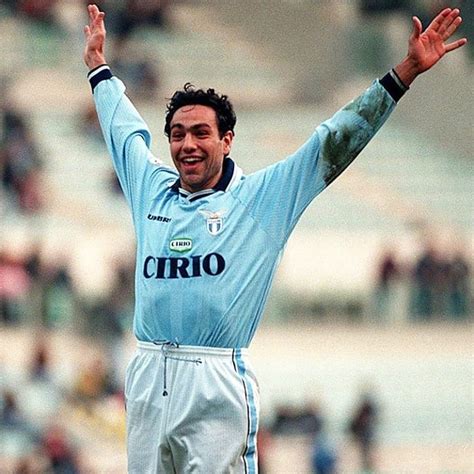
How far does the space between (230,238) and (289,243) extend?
37.5 ft

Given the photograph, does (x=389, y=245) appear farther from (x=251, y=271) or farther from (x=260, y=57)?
(x=251, y=271)

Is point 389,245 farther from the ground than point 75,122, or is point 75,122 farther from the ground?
point 75,122

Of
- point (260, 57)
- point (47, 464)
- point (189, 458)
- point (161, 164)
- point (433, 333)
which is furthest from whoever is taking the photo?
point (260, 57)

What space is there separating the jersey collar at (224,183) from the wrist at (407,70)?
626mm

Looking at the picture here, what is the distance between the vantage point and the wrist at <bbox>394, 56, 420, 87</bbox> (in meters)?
4.62

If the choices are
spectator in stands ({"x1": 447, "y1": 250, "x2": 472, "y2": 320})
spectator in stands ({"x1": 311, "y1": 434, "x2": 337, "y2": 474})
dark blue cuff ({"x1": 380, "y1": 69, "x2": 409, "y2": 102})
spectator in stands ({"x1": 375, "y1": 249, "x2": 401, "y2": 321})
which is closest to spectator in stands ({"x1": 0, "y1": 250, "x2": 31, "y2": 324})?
spectator in stands ({"x1": 311, "y1": 434, "x2": 337, "y2": 474})

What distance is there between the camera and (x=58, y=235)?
15195 millimetres

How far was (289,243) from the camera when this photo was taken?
1619 cm

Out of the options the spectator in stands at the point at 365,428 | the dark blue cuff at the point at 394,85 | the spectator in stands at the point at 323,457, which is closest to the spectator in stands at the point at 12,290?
the spectator in stands at the point at 323,457

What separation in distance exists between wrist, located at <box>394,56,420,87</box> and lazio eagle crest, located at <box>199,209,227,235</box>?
0.68m

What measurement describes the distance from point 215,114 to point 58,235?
10.5 m

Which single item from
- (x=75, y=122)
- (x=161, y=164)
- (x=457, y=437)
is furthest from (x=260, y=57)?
(x=161, y=164)

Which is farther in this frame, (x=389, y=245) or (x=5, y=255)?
(x=389, y=245)

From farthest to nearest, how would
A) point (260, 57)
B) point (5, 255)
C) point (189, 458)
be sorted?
1. point (260, 57)
2. point (5, 255)
3. point (189, 458)
